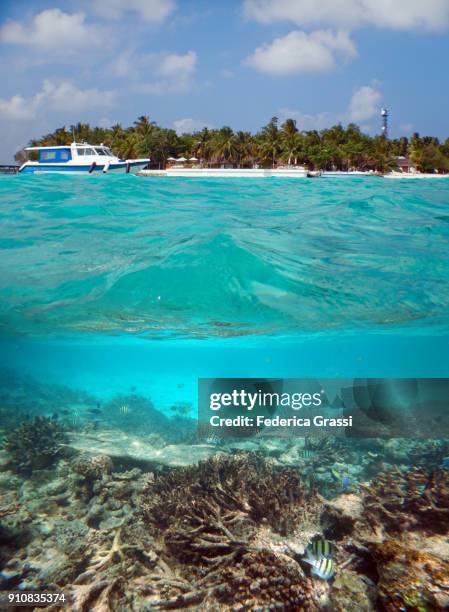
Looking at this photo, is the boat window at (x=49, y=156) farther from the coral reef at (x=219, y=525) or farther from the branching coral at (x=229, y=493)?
the branching coral at (x=229, y=493)

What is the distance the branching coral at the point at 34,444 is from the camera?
8.71 m

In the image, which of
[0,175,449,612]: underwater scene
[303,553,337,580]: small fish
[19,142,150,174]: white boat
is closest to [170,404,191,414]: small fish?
[0,175,449,612]: underwater scene

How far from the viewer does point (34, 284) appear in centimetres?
1084

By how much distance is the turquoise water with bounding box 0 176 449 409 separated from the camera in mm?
10477

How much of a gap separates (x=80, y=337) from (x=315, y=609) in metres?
13.1

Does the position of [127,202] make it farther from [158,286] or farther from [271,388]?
[271,388]

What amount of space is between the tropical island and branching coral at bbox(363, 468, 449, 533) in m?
77.8

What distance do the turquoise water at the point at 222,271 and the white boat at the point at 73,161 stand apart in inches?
1020

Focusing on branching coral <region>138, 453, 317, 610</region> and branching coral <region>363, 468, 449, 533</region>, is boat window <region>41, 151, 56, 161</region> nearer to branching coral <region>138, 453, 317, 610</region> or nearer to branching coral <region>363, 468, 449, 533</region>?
branching coral <region>138, 453, 317, 610</region>

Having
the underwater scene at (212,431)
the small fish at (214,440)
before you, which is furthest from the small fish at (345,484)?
the small fish at (214,440)

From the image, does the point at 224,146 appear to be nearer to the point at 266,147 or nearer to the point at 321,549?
the point at 266,147

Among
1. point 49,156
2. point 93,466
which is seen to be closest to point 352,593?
point 93,466

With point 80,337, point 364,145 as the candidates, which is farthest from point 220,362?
point 364,145

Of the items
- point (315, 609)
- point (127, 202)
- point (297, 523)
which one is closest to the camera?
point (315, 609)
